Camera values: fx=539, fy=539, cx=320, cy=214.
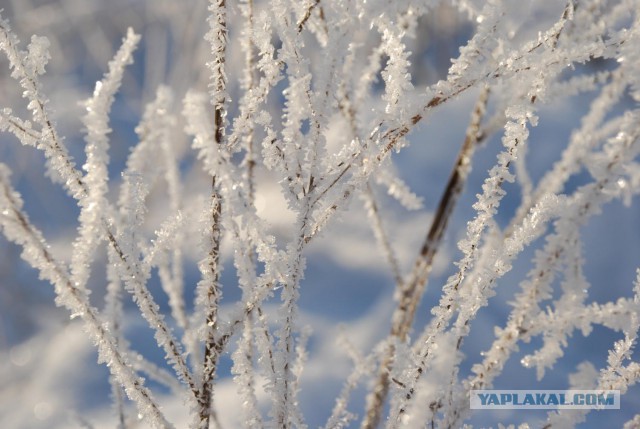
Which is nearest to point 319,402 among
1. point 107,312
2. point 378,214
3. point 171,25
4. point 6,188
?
point 378,214

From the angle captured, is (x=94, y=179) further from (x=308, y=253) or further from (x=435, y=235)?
(x=308, y=253)

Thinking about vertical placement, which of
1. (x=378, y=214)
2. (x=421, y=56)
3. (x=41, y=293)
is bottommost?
(x=378, y=214)

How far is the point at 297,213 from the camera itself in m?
0.83

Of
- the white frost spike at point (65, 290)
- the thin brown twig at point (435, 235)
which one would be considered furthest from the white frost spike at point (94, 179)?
the thin brown twig at point (435, 235)

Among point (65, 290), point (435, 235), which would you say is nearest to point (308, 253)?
point (435, 235)

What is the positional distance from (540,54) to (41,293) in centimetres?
392

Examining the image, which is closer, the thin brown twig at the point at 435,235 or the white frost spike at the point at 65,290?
the white frost spike at the point at 65,290

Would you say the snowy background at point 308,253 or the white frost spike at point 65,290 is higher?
the snowy background at point 308,253

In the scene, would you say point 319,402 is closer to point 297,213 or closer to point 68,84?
point 297,213

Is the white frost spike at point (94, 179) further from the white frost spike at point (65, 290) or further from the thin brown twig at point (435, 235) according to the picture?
the thin brown twig at point (435, 235)

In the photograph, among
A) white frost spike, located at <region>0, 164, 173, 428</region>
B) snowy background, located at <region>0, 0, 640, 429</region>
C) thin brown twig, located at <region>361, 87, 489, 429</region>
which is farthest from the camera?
snowy background, located at <region>0, 0, 640, 429</region>

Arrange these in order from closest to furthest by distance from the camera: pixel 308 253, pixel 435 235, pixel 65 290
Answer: pixel 65 290, pixel 435 235, pixel 308 253

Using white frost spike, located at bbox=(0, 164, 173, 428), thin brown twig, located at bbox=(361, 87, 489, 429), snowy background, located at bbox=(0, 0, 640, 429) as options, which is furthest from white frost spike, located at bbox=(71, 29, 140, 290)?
snowy background, located at bbox=(0, 0, 640, 429)

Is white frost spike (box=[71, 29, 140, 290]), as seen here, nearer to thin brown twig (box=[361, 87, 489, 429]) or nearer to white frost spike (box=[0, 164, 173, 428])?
white frost spike (box=[0, 164, 173, 428])
